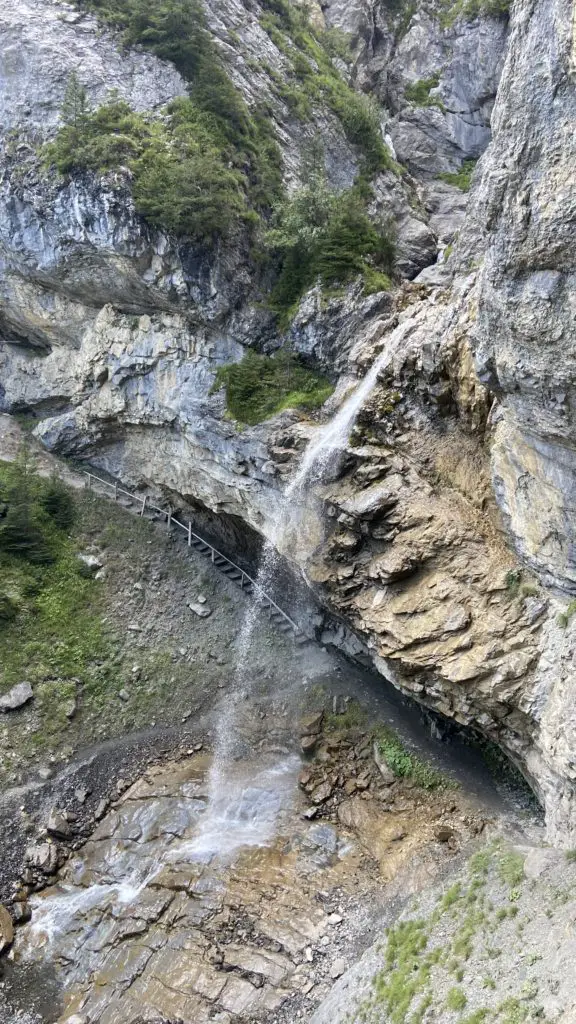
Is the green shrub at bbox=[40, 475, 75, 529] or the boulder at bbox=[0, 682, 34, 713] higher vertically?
the green shrub at bbox=[40, 475, 75, 529]

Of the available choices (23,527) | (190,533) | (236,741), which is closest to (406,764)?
(236,741)

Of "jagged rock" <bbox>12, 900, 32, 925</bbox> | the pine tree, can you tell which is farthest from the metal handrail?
the pine tree

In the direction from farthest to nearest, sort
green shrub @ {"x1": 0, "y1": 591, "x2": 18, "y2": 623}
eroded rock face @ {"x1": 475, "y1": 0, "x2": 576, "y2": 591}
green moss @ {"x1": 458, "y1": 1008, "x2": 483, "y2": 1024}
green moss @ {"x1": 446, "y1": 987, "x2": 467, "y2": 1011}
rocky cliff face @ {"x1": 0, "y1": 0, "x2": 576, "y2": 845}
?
green shrub @ {"x1": 0, "y1": 591, "x2": 18, "y2": 623} < rocky cliff face @ {"x1": 0, "y1": 0, "x2": 576, "y2": 845} < eroded rock face @ {"x1": 475, "y1": 0, "x2": 576, "y2": 591} < green moss @ {"x1": 446, "y1": 987, "x2": 467, "y2": 1011} < green moss @ {"x1": 458, "y1": 1008, "x2": 483, "y2": 1024}

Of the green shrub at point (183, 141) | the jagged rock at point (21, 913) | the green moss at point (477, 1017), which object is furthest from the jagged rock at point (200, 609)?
the green moss at point (477, 1017)

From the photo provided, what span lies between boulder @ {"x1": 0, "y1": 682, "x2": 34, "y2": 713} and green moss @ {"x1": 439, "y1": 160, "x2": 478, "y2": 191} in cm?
3035

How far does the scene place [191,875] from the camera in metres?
12.4

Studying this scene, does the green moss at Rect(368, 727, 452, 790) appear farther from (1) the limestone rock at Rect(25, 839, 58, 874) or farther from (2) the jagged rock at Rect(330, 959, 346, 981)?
(1) the limestone rock at Rect(25, 839, 58, 874)

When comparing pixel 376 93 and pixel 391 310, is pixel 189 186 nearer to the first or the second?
pixel 391 310

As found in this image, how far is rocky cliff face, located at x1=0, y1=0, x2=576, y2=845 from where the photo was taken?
9.38 metres

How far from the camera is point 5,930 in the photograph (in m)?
12.0

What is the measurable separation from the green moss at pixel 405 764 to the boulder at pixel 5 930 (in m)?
9.21

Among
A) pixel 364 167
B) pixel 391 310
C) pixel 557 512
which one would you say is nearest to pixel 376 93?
pixel 364 167

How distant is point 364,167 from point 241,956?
28.1 m

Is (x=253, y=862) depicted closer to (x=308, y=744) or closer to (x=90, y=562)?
(x=308, y=744)
